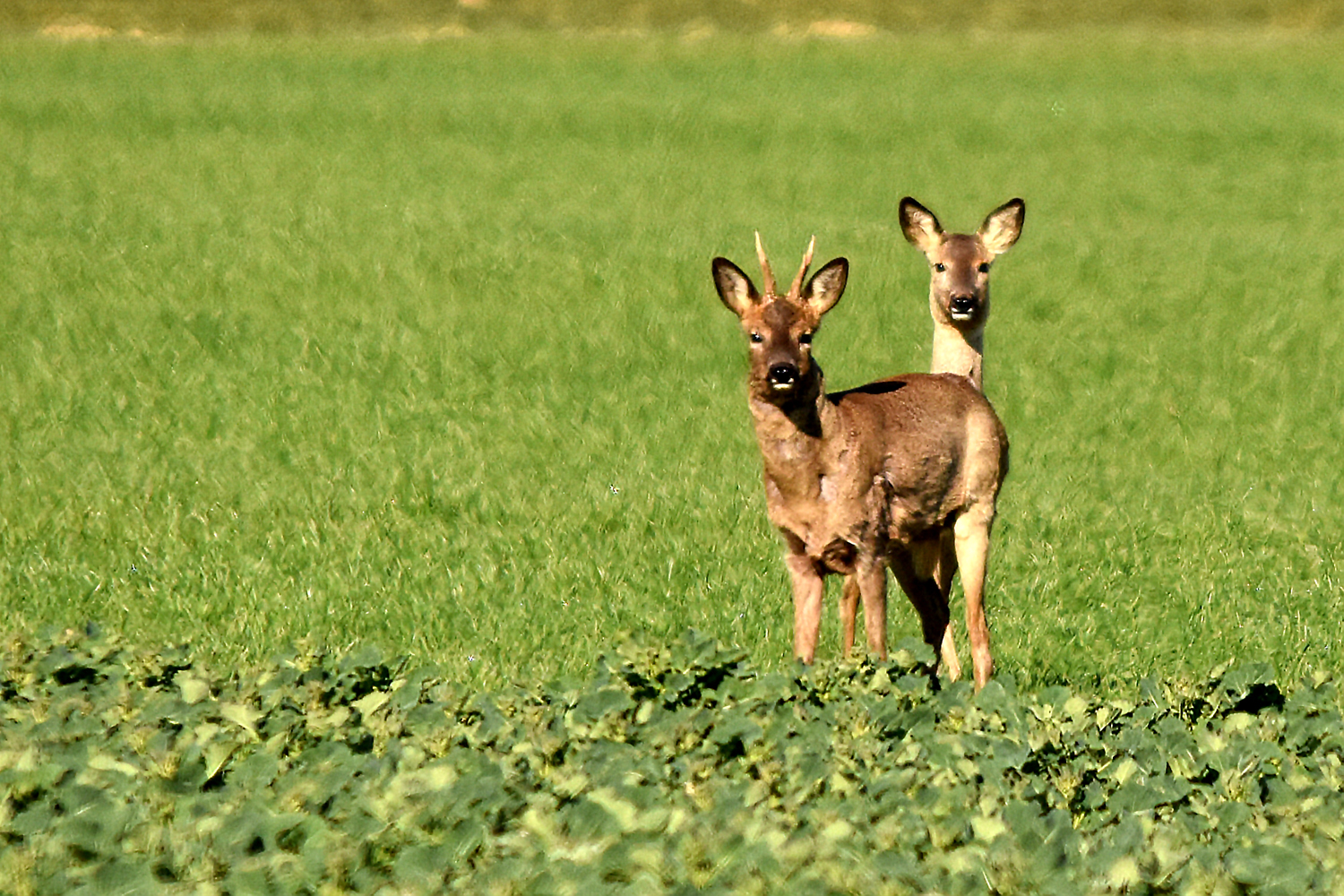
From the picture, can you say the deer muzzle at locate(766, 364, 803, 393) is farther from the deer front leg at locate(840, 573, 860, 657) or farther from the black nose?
the black nose

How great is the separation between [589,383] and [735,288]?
28.9ft

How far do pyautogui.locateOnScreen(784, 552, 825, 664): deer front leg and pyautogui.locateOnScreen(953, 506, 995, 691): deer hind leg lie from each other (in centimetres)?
90

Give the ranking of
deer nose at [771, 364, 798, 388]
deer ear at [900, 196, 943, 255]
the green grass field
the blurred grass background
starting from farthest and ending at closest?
the blurred grass background
the green grass field
deer ear at [900, 196, 943, 255]
deer nose at [771, 364, 798, 388]

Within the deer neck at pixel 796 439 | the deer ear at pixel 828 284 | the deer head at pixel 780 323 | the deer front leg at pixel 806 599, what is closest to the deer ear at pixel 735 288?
the deer head at pixel 780 323

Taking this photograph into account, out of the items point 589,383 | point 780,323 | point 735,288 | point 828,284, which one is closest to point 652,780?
point 780,323

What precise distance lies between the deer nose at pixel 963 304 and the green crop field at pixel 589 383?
5.67ft

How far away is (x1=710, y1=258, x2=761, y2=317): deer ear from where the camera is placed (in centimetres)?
930

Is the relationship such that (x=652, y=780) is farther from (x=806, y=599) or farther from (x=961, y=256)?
(x=961, y=256)

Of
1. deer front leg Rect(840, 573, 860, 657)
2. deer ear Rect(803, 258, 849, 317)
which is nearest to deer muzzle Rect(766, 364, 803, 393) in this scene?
deer ear Rect(803, 258, 849, 317)

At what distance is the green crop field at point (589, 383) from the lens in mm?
8844

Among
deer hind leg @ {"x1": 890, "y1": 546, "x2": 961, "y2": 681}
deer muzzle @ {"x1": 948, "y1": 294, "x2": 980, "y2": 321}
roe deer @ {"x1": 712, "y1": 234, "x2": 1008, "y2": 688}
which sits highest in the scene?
deer muzzle @ {"x1": 948, "y1": 294, "x2": 980, "y2": 321}

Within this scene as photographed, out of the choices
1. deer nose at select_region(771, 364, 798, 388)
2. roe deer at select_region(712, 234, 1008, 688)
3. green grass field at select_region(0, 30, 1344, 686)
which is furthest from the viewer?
green grass field at select_region(0, 30, 1344, 686)

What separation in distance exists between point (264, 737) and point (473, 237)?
15934 millimetres

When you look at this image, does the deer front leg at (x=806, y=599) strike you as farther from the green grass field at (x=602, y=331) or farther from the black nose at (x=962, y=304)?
the black nose at (x=962, y=304)
